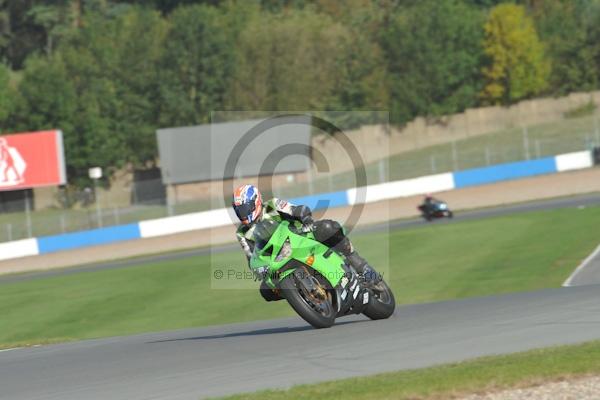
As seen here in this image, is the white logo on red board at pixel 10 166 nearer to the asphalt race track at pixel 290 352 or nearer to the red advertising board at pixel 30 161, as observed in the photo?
the red advertising board at pixel 30 161

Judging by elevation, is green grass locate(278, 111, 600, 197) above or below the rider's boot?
below

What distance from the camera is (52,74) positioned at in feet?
248

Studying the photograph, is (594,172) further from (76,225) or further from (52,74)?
(52,74)

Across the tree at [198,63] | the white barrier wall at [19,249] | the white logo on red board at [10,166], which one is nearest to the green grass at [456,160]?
the white barrier wall at [19,249]

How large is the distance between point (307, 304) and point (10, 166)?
151 feet

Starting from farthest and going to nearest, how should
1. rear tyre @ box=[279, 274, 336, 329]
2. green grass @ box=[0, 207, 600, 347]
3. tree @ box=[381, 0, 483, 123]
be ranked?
tree @ box=[381, 0, 483, 123] → green grass @ box=[0, 207, 600, 347] → rear tyre @ box=[279, 274, 336, 329]

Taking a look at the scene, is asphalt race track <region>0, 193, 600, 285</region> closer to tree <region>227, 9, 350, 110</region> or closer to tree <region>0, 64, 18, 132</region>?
tree <region>0, 64, 18, 132</region>

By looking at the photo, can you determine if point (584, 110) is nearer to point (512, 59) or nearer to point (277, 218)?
point (512, 59)

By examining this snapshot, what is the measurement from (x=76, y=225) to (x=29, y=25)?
61548mm

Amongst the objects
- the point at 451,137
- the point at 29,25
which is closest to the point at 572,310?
the point at 451,137

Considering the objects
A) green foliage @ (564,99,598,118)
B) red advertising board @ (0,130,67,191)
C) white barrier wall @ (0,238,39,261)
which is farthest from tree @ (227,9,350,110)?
white barrier wall @ (0,238,39,261)

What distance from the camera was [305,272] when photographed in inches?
488

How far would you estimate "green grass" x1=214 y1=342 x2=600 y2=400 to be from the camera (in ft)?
28.8

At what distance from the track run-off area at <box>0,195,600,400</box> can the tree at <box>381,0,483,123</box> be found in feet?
221
